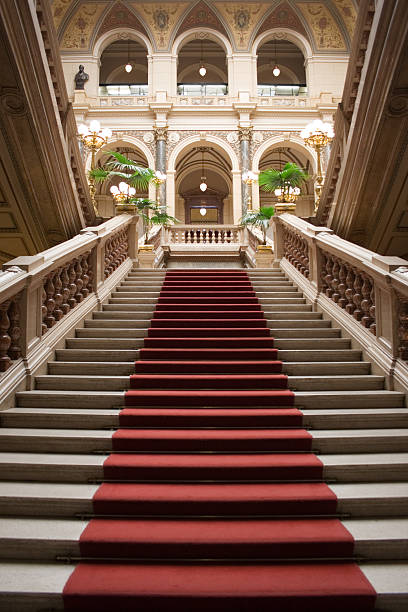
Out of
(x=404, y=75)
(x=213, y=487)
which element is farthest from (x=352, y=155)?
(x=213, y=487)

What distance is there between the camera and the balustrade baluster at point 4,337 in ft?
11.7

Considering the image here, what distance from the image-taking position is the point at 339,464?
3.01 metres

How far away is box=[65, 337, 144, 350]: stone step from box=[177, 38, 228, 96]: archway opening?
1965cm

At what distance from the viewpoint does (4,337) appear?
356 cm

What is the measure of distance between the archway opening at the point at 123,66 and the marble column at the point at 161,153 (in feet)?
15.6

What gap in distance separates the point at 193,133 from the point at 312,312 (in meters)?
14.7

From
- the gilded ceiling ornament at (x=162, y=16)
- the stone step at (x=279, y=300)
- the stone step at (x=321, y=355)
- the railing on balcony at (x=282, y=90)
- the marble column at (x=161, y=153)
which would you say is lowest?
the stone step at (x=321, y=355)

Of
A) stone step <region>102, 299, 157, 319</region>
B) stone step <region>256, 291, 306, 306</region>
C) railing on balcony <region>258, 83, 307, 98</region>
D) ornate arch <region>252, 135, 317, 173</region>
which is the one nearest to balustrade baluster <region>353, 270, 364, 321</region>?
stone step <region>256, 291, 306, 306</region>

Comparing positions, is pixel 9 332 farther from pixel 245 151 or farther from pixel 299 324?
pixel 245 151

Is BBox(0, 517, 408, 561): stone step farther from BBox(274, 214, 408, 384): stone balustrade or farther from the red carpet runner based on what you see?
BBox(274, 214, 408, 384): stone balustrade

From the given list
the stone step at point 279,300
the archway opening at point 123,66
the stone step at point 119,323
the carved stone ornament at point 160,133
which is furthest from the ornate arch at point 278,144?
the stone step at point 119,323

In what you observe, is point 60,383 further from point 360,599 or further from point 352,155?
point 352,155

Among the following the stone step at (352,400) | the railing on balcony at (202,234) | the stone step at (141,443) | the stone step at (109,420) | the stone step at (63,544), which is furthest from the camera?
the railing on balcony at (202,234)

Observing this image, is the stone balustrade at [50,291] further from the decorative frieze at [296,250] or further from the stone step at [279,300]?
the decorative frieze at [296,250]
